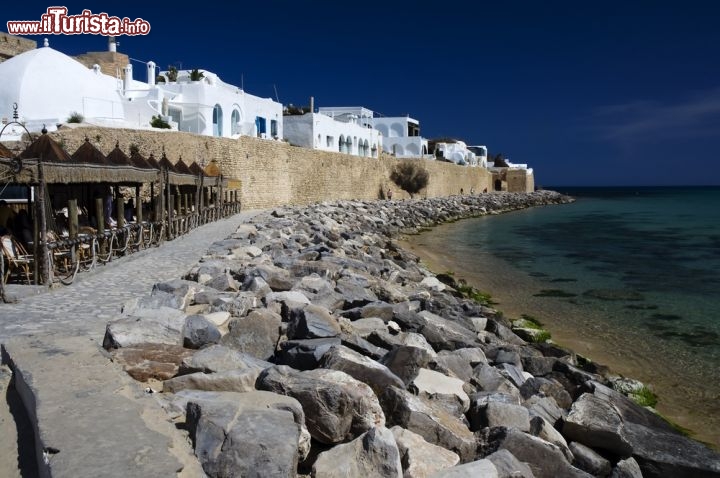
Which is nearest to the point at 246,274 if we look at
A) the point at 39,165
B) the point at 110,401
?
the point at 39,165

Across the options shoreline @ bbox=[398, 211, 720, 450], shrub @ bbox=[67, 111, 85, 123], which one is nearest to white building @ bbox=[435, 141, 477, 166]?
shrub @ bbox=[67, 111, 85, 123]

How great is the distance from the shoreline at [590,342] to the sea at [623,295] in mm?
16

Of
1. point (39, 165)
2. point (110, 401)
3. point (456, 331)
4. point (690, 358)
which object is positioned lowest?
point (690, 358)

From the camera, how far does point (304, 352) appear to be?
4.34 meters

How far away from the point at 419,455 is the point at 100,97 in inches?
933

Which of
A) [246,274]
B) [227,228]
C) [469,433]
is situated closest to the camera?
[469,433]

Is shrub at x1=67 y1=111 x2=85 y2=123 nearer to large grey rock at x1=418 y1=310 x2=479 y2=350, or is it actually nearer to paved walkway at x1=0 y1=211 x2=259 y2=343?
paved walkway at x1=0 y1=211 x2=259 y2=343

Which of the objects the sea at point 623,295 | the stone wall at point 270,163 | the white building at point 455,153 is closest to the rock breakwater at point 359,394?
the sea at point 623,295

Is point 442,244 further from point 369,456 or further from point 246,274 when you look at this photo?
point 369,456

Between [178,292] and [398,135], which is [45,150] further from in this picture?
[398,135]

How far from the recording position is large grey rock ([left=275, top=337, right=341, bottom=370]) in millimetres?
4266

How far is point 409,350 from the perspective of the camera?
4.56 m

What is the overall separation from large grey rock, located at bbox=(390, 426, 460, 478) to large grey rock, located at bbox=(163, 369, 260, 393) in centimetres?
95

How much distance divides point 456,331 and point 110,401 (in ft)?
15.0
